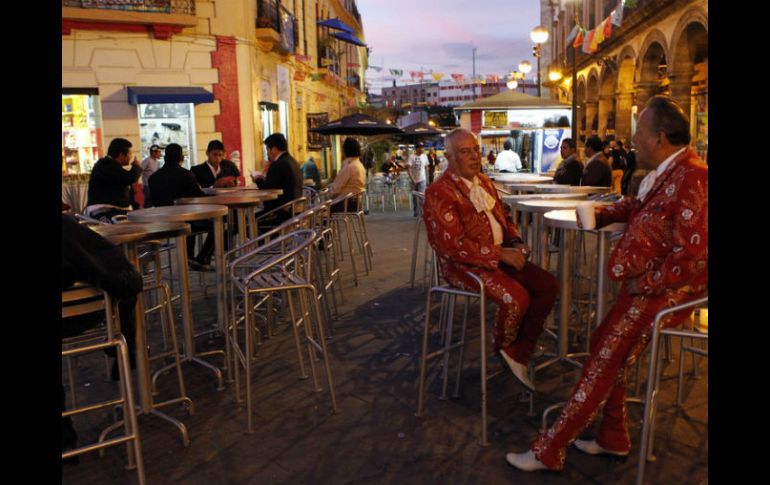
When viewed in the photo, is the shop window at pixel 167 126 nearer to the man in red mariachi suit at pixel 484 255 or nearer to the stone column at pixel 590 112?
the man in red mariachi suit at pixel 484 255

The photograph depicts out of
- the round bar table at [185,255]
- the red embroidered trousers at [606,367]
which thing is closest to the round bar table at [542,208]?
the red embroidered trousers at [606,367]

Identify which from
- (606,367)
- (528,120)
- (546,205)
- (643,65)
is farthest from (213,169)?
(643,65)

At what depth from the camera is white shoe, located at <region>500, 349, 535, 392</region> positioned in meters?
3.51

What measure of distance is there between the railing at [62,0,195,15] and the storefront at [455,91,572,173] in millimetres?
6455

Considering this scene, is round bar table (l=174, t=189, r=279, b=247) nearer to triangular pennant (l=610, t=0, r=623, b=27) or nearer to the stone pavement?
the stone pavement

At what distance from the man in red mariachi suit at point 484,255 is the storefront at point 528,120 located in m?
9.33

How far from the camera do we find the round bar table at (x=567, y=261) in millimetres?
3381

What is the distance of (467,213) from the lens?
3656 mm

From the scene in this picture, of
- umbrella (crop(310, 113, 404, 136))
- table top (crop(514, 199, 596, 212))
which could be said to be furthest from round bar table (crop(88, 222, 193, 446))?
umbrella (crop(310, 113, 404, 136))

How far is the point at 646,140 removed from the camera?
2893 millimetres
